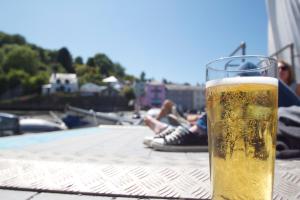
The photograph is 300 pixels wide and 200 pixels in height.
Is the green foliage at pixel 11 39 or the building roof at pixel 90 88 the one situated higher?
the green foliage at pixel 11 39

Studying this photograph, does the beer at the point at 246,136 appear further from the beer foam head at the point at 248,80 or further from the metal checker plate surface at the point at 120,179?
the metal checker plate surface at the point at 120,179

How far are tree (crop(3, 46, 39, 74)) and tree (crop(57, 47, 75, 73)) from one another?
18439 mm

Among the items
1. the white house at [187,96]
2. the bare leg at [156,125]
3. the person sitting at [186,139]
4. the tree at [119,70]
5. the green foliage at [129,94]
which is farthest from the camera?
the tree at [119,70]

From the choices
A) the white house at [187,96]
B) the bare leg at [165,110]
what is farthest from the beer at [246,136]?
the white house at [187,96]

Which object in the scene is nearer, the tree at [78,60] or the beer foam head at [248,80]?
the beer foam head at [248,80]

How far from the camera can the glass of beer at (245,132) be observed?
88 cm

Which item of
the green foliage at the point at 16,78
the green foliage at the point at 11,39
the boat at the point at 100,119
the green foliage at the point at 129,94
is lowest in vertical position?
the boat at the point at 100,119

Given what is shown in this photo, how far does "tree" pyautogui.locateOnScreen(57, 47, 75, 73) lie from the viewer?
366ft

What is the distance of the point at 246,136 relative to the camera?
88cm

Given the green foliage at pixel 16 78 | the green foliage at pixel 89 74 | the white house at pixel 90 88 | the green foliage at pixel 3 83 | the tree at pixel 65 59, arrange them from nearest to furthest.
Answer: the green foliage at pixel 3 83 < the green foliage at pixel 16 78 < the white house at pixel 90 88 < the green foliage at pixel 89 74 < the tree at pixel 65 59

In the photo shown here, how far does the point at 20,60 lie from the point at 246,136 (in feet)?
321

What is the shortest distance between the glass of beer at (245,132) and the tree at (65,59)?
114 m

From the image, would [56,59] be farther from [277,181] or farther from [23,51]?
[277,181]

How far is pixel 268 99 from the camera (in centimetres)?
89
